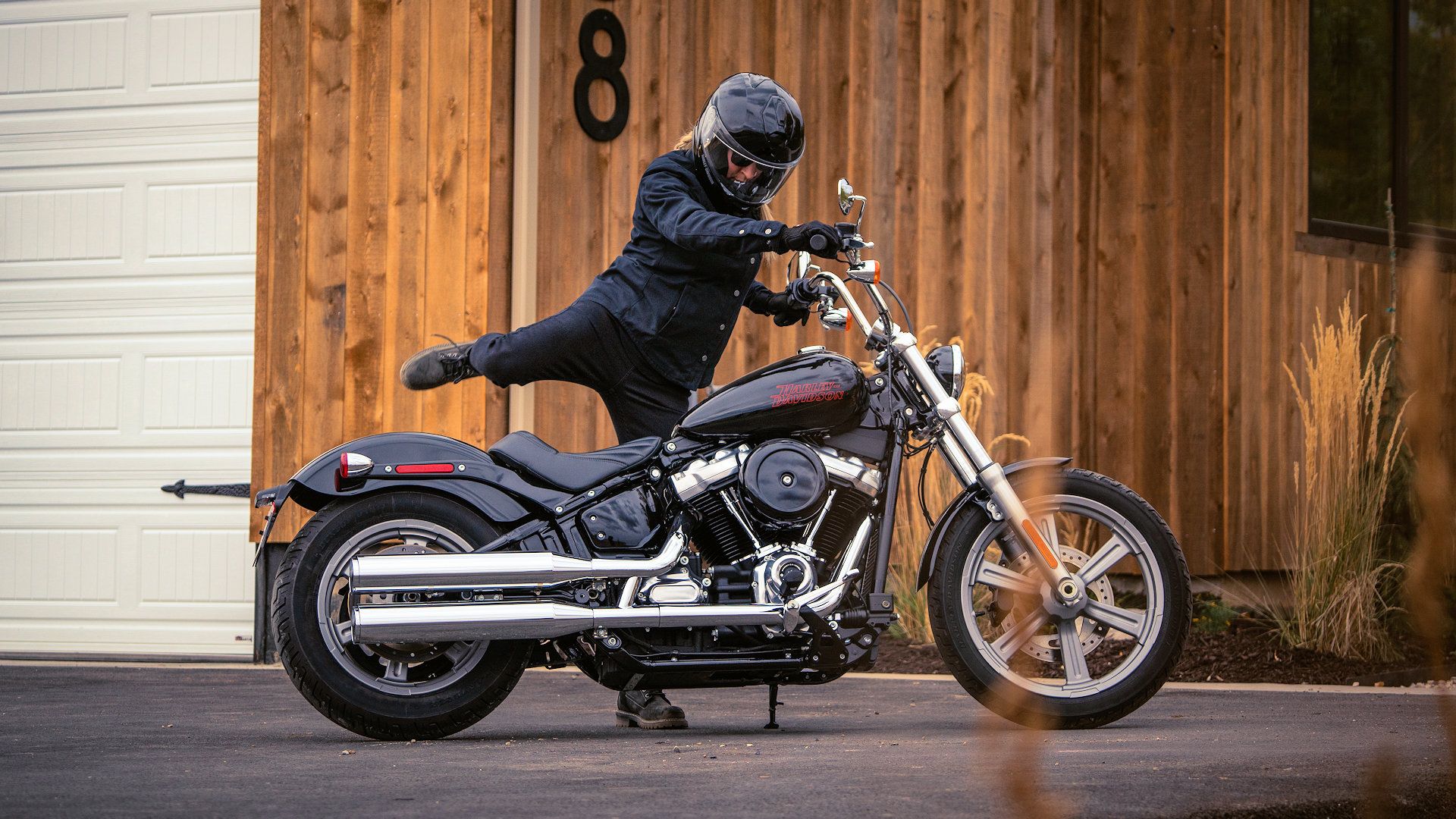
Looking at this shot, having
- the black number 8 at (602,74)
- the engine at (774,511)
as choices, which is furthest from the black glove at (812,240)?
the black number 8 at (602,74)

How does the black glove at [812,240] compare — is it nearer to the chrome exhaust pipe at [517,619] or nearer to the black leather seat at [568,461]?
the black leather seat at [568,461]

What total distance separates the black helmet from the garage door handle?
3624 mm

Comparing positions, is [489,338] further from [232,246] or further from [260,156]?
[232,246]

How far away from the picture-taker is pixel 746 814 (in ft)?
7.45

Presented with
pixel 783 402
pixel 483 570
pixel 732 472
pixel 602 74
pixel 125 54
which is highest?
pixel 125 54

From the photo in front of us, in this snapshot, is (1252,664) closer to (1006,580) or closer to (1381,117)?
(1006,580)

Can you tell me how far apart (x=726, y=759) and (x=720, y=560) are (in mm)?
612

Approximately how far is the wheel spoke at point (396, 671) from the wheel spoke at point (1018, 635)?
1367 mm

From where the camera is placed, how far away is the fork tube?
3432 mm

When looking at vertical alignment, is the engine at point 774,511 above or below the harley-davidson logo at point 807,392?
below

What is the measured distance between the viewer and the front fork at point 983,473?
11.3 ft

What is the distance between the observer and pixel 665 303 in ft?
12.2

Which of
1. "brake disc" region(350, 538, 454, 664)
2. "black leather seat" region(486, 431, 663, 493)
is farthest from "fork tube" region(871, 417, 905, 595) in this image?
"brake disc" region(350, 538, 454, 664)

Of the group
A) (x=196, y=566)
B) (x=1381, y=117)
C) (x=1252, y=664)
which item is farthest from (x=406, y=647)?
(x=1381, y=117)
